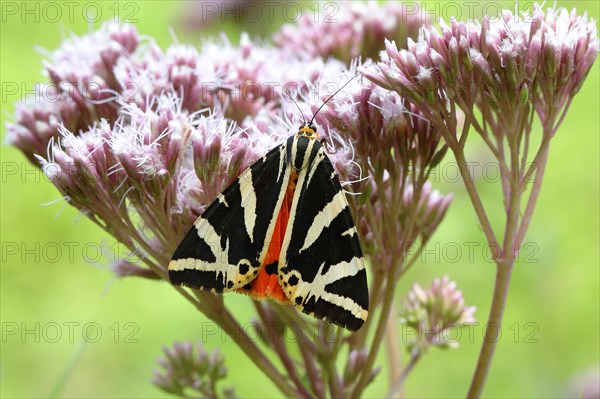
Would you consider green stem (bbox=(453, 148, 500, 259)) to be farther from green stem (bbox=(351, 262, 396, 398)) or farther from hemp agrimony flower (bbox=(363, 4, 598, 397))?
green stem (bbox=(351, 262, 396, 398))

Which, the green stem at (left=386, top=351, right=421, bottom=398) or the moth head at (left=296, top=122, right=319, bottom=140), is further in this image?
the green stem at (left=386, top=351, right=421, bottom=398)

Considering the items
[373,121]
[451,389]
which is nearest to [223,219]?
[373,121]

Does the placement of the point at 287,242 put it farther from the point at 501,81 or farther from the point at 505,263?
the point at 501,81

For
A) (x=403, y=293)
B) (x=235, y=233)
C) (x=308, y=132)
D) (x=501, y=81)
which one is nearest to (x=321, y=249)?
(x=235, y=233)

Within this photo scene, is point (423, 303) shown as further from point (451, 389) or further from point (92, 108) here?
point (92, 108)

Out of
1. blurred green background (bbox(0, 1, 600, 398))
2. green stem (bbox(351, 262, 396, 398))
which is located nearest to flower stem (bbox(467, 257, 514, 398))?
green stem (bbox(351, 262, 396, 398))
